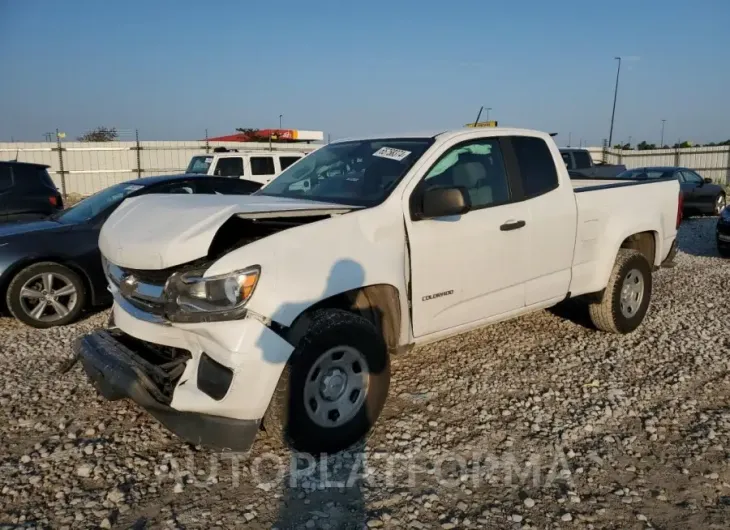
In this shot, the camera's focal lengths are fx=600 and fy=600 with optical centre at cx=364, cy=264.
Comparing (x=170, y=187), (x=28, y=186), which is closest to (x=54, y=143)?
(x=28, y=186)

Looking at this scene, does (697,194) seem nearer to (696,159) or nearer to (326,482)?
(696,159)

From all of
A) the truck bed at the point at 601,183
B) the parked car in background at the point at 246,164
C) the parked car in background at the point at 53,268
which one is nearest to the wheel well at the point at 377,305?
the truck bed at the point at 601,183

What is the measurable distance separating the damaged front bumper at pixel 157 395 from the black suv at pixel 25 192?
6.25 m

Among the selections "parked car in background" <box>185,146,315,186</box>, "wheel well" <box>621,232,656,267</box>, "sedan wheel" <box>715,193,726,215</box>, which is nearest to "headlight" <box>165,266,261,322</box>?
"wheel well" <box>621,232,656,267</box>

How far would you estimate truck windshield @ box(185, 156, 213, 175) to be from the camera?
15461mm

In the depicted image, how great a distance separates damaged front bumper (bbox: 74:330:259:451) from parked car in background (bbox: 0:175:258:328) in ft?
10.1

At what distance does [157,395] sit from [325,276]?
1098 mm

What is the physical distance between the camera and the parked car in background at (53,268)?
6059 mm

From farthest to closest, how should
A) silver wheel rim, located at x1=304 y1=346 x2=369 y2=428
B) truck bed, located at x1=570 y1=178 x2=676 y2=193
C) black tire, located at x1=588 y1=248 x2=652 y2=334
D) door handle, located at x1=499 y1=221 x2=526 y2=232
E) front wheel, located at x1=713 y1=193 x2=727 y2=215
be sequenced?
front wheel, located at x1=713 y1=193 x2=727 y2=215 → truck bed, located at x1=570 y1=178 x2=676 y2=193 → black tire, located at x1=588 y1=248 x2=652 y2=334 → door handle, located at x1=499 y1=221 x2=526 y2=232 → silver wheel rim, located at x1=304 y1=346 x2=369 y2=428

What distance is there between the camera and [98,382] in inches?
138

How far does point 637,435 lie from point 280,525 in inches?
91.5

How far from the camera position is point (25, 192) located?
8984 millimetres

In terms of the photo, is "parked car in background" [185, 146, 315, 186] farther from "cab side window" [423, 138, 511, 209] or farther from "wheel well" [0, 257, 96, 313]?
"cab side window" [423, 138, 511, 209]

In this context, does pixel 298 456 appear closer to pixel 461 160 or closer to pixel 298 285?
pixel 298 285
